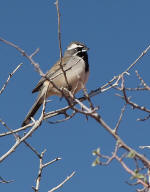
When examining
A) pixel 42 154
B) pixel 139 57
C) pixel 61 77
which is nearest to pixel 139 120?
pixel 139 57

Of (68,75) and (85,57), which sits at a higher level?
(85,57)

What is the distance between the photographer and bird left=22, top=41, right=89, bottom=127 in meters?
6.16

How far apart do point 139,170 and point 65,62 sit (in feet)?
15.9

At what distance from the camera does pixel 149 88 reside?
2.45 metres

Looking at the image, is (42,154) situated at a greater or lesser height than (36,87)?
lesser

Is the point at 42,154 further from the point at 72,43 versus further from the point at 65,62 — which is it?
the point at 72,43

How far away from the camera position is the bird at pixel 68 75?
6.16 metres

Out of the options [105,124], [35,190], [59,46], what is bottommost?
[105,124]

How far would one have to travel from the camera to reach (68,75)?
20.5 feet

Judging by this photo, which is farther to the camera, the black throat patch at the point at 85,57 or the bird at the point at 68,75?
the black throat patch at the point at 85,57

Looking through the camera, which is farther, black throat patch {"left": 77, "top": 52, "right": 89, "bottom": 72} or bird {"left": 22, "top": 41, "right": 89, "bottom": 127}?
black throat patch {"left": 77, "top": 52, "right": 89, "bottom": 72}

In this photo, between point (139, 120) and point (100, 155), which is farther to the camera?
point (139, 120)

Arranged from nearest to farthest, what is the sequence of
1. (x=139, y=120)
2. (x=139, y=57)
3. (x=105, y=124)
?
(x=105, y=124)
(x=139, y=120)
(x=139, y=57)

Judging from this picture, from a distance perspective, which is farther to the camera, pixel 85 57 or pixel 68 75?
pixel 85 57
